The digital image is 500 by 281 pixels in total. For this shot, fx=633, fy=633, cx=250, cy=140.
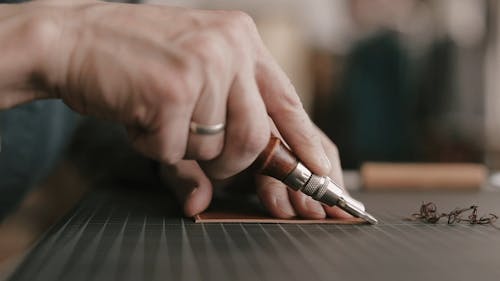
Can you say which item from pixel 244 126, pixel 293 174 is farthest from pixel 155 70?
pixel 293 174

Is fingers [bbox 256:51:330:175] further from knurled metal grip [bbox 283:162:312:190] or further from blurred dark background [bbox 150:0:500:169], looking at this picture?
blurred dark background [bbox 150:0:500:169]

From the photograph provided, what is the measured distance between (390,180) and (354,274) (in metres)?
0.78

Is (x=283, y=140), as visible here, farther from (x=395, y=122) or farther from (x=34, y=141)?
(x=395, y=122)

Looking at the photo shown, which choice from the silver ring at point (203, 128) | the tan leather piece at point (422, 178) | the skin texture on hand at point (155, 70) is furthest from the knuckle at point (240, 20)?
the tan leather piece at point (422, 178)

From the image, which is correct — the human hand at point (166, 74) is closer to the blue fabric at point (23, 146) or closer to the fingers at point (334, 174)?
the fingers at point (334, 174)

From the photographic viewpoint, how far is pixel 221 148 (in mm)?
653

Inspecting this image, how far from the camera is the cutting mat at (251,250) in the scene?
469 mm

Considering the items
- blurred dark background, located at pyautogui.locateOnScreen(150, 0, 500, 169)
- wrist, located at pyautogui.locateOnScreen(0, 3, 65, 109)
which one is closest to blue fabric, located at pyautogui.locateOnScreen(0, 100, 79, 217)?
wrist, located at pyautogui.locateOnScreen(0, 3, 65, 109)

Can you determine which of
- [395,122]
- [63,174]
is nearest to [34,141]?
[63,174]

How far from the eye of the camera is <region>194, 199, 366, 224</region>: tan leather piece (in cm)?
71

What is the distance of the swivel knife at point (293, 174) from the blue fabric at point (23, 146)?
0.63 meters

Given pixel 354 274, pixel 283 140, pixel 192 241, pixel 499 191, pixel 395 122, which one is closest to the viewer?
pixel 354 274

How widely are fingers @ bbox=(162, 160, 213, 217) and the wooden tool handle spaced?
10 centimetres

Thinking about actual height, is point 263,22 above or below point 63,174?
above
